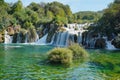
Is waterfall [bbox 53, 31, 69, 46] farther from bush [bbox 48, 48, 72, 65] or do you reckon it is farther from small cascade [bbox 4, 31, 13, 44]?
bush [bbox 48, 48, 72, 65]

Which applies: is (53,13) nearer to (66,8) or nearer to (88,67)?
(66,8)

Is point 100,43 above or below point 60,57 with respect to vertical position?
above

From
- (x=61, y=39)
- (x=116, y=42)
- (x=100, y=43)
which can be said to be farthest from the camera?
(x=61, y=39)

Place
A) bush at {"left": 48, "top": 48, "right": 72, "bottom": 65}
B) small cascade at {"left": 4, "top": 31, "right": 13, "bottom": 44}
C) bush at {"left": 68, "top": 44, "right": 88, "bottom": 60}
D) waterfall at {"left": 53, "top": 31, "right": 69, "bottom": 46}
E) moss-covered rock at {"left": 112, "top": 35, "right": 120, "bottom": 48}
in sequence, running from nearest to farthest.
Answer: bush at {"left": 48, "top": 48, "right": 72, "bottom": 65}
bush at {"left": 68, "top": 44, "right": 88, "bottom": 60}
moss-covered rock at {"left": 112, "top": 35, "right": 120, "bottom": 48}
waterfall at {"left": 53, "top": 31, "right": 69, "bottom": 46}
small cascade at {"left": 4, "top": 31, "right": 13, "bottom": 44}

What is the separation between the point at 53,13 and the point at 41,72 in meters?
94.7

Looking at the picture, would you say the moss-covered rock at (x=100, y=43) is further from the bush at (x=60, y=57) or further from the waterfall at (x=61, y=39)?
the bush at (x=60, y=57)

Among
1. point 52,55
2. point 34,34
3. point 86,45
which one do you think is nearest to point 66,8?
point 34,34

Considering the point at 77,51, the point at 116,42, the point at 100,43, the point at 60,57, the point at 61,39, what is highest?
the point at 61,39

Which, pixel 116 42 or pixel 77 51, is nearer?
pixel 77 51

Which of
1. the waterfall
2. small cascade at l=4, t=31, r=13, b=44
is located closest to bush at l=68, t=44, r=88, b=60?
the waterfall

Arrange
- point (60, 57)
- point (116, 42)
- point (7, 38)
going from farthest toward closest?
point (7, 38) < point (116, 42) < point (60, 57)

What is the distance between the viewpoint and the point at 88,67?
94.8ft

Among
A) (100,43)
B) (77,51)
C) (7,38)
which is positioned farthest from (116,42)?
(7,38)

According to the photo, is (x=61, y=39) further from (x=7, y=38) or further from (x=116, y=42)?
(x=7, y=38)
